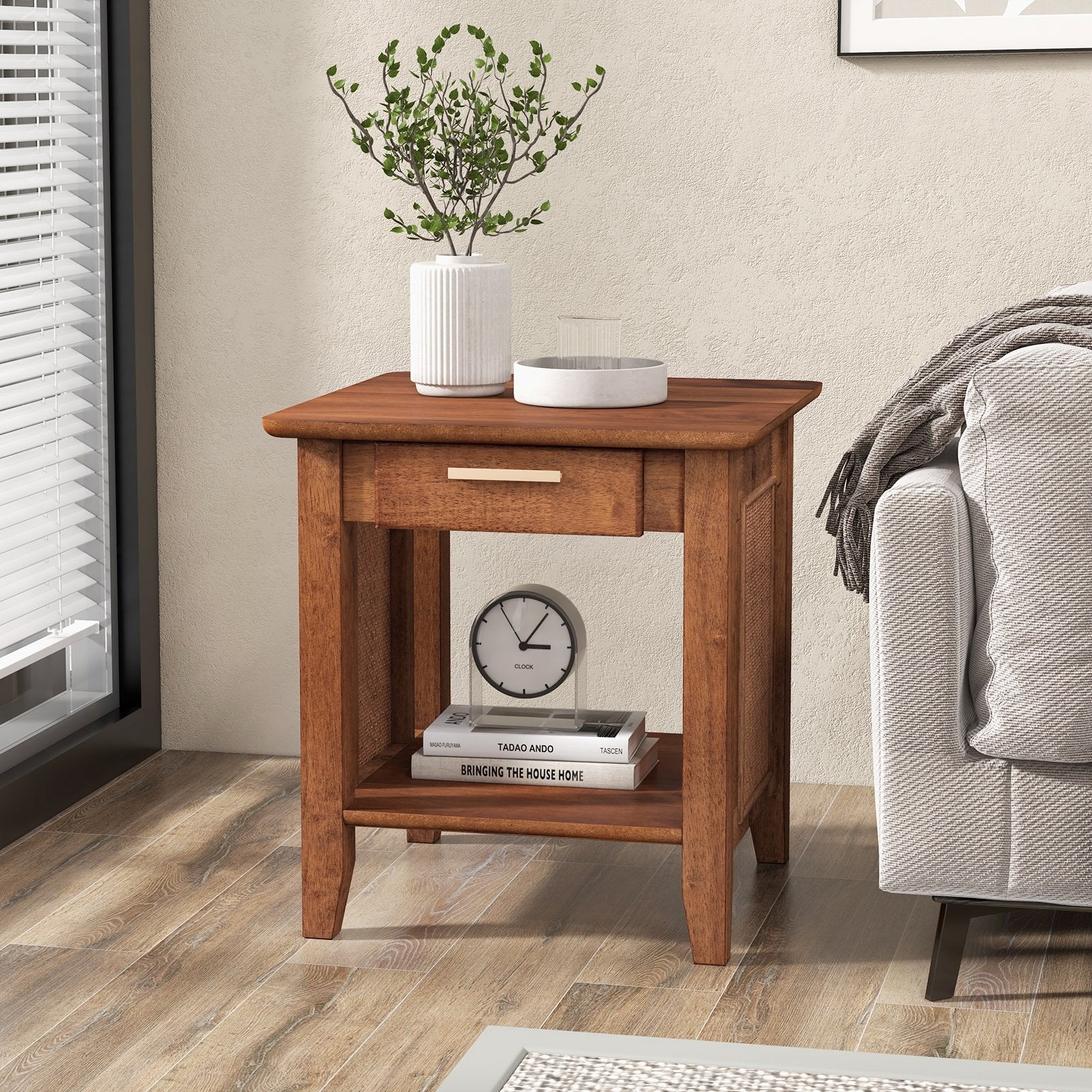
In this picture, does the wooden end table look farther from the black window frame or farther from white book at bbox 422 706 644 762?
the black window frame

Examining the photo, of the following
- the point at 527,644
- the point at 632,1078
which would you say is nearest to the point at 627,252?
the point at 527,644

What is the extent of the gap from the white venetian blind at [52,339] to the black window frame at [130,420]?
35mm

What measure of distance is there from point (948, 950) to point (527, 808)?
20.9 inches

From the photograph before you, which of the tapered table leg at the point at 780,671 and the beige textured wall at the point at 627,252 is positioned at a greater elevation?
the beige textured wall at the point at 627,252

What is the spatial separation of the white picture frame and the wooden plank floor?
1.20 m

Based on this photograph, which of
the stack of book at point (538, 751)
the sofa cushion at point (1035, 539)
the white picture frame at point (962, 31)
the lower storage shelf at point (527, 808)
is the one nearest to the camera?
Result: the sofa cushion at point (1035, 539)

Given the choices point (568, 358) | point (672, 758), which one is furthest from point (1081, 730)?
point (568, 358)

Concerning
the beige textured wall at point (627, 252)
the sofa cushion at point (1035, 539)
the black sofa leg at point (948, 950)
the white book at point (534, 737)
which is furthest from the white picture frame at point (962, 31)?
the black sofa leg at point (948, 950)

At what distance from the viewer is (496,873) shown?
2.36 m

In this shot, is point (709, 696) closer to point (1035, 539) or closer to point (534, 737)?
point (534, 737)

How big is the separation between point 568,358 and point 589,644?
80 cm

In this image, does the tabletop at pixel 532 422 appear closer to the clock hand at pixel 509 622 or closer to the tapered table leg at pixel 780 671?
the tapered table leg at pixel 780 671

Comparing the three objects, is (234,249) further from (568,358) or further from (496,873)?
(496,873)

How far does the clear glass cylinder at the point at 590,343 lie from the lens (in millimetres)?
2131
